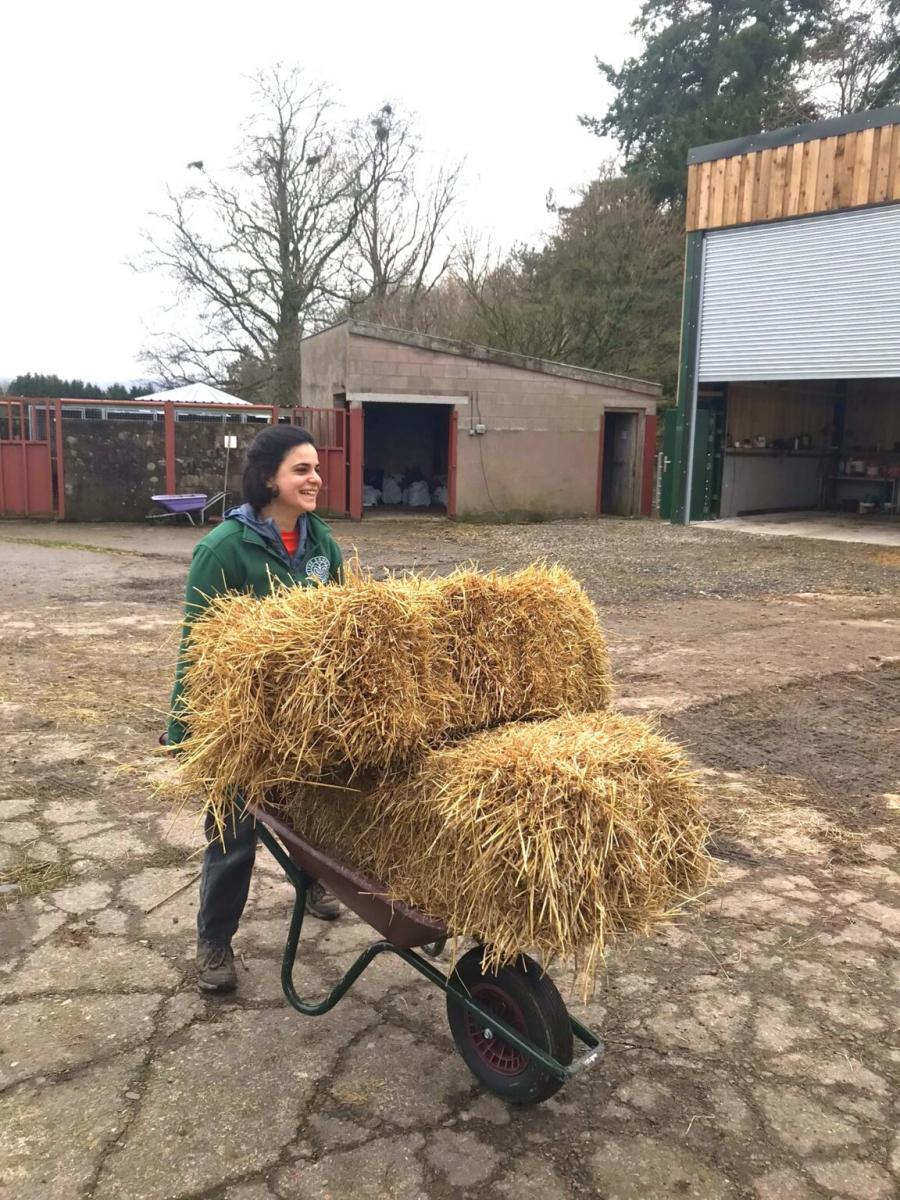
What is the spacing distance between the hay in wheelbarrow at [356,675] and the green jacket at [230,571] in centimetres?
17

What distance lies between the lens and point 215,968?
2699mm

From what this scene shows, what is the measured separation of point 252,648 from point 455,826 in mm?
588

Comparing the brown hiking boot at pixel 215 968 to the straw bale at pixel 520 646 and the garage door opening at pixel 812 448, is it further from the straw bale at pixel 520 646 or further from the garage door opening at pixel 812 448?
the garage door opening at pixel 812 448

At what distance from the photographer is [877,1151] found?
6.94 feet

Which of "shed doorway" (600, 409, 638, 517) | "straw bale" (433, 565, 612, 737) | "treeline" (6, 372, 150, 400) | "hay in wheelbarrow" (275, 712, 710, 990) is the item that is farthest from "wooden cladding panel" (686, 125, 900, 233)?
"treeline" (6, 372, 150, 400)

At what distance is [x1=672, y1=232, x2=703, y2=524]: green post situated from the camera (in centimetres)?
1631

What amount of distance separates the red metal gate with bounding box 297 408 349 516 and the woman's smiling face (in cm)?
1414

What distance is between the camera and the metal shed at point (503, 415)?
16.7 metres

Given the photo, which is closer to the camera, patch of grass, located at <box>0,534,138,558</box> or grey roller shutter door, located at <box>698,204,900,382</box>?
patch of grass, located at <box>0,534,138,558</box>

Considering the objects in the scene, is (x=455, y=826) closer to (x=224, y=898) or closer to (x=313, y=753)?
(x=313, y=753)

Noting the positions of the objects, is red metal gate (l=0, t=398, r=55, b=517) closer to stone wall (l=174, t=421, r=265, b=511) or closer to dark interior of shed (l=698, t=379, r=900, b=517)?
stone wall (l=174, t=421, r=265, b=511)

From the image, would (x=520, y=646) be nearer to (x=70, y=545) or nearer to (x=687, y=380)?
(x=70, y=545)

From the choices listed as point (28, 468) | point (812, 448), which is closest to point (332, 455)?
point (28, 468)

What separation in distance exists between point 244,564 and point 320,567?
0.84ft
